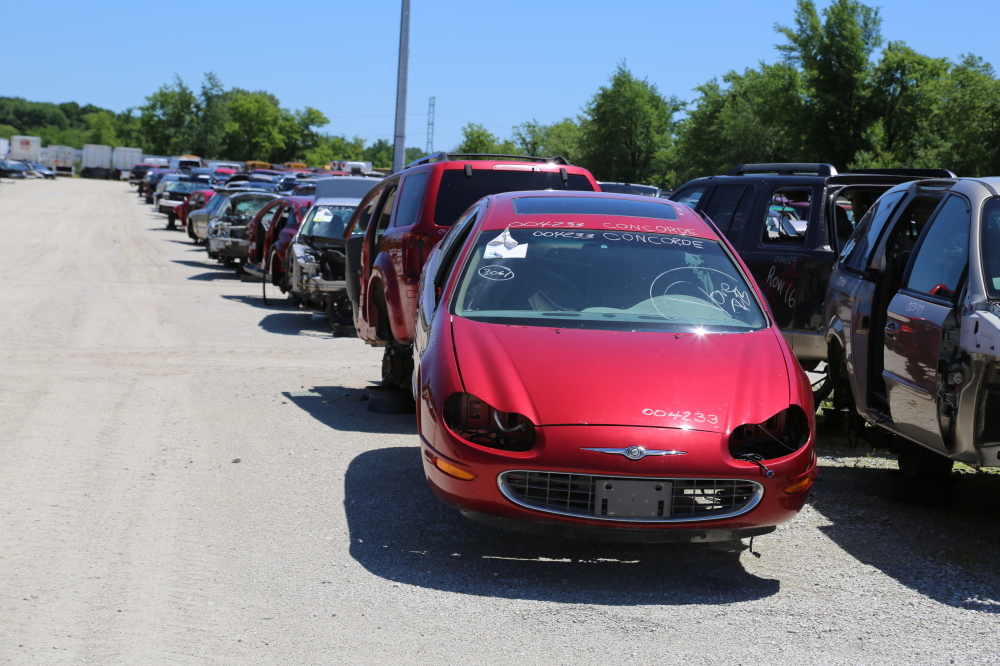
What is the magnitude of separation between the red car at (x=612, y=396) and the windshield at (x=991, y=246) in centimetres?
104

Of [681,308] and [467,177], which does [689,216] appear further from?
[467,177]

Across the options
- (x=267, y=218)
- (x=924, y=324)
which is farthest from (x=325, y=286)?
(x=924, y=324)

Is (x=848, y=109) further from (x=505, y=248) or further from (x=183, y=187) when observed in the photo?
(x=505, y=248)

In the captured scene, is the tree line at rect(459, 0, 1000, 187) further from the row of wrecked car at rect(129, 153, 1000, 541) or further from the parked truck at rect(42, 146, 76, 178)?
the parked truck at rect(42, 146, 76, 178)

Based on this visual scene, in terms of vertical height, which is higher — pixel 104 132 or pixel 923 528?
pixel 104 132

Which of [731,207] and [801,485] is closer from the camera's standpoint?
[801,485]

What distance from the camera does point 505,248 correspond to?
6.00 meters

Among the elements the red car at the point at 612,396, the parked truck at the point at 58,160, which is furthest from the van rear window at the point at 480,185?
the parked truck at the point at 58,160

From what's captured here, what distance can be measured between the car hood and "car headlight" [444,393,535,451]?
0.07 m

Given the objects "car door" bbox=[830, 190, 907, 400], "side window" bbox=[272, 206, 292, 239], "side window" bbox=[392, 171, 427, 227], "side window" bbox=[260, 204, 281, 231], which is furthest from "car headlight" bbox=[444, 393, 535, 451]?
"side window" bbox=[260, 204, 281, 231]

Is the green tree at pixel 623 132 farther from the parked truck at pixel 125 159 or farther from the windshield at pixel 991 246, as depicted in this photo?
the windshield at pixel 991 246

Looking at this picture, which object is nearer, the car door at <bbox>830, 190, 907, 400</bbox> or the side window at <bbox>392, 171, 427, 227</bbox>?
the car door at <bbox>830, 190, 907, 400</bbox>

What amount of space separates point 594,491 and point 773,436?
36.9 inches

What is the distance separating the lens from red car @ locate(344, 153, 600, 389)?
8.21 meters
